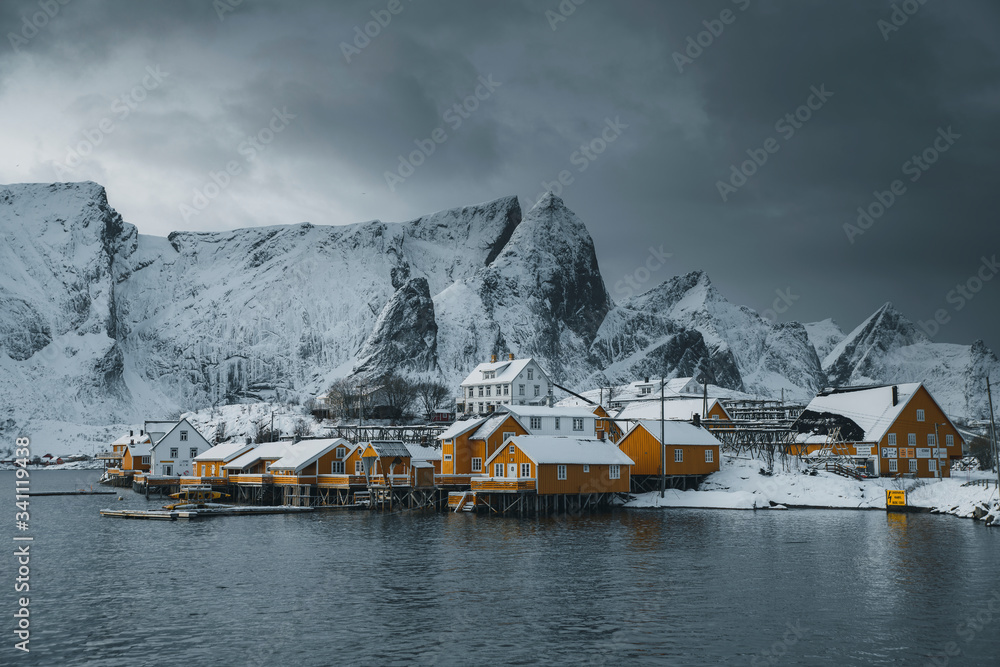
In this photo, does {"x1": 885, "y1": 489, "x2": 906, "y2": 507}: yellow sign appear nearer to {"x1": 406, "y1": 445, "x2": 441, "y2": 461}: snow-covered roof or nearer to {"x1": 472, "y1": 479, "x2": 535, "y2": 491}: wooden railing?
{"x1": 472, "y1": 479, "x2": 535, "y2": 491}: wooden railing

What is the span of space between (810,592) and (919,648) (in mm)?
9147

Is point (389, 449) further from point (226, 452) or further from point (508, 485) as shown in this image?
point (226, 452)

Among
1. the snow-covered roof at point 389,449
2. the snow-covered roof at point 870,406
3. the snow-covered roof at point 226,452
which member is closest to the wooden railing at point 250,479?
the snow-covered roof at point 226,452

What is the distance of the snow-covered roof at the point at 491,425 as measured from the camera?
79438 mm

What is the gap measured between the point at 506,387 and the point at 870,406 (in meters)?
61.9

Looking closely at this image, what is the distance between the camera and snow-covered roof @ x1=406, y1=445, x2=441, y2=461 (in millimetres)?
86519

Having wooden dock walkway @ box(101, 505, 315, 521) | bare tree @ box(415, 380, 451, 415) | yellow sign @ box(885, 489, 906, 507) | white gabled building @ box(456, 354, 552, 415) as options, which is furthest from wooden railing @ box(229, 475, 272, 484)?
bare tree @ box(415, 380, 451, 415)

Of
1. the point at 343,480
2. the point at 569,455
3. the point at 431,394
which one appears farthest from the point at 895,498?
the point at 431,394

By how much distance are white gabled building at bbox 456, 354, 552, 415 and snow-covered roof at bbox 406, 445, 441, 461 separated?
44144 mm

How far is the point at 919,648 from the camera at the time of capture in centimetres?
2784

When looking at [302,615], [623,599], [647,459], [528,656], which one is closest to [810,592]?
[623,599]

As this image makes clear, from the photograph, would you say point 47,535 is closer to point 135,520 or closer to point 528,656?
point 135,520

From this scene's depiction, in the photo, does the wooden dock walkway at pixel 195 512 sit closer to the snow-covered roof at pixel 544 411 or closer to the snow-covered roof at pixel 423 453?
the snow-covered roof at pixel 423 453

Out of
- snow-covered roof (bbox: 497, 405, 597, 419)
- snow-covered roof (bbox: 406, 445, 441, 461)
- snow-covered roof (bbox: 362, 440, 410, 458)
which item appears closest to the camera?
snow-covered roof (bbox: 362, 440, 410, 458)
